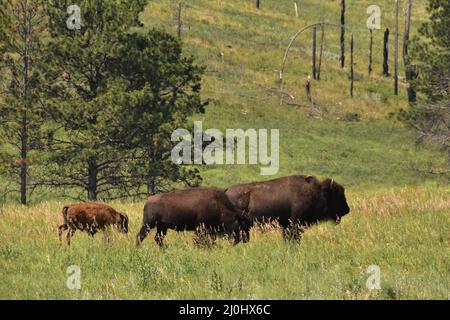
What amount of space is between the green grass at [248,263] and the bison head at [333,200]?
277mm

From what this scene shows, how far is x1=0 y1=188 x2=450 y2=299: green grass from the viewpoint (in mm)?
8141

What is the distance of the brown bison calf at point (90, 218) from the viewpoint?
485 inches

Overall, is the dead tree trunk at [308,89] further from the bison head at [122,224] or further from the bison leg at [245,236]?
the bison leg at [245,236]

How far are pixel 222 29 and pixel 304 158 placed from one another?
3700 cm

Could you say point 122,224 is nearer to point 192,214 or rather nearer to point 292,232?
point 192,214

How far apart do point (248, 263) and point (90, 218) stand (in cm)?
394

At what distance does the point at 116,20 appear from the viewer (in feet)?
88.0

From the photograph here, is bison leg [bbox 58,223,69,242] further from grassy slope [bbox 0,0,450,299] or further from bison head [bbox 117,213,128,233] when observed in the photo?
bison head [bbox 117,213,128,233]

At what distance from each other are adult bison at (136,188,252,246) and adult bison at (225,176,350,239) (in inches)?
34.1

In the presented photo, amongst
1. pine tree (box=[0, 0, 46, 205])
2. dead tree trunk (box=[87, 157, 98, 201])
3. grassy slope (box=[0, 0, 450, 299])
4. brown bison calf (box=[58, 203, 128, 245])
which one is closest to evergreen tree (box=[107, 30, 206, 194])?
dead tree trunk (box=[87, 157, 98, 201])

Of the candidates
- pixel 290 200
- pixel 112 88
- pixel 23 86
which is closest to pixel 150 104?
pixel 112 88

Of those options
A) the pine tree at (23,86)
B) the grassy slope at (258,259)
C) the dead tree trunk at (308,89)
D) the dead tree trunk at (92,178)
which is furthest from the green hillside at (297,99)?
the grassy slope at (258,259)
